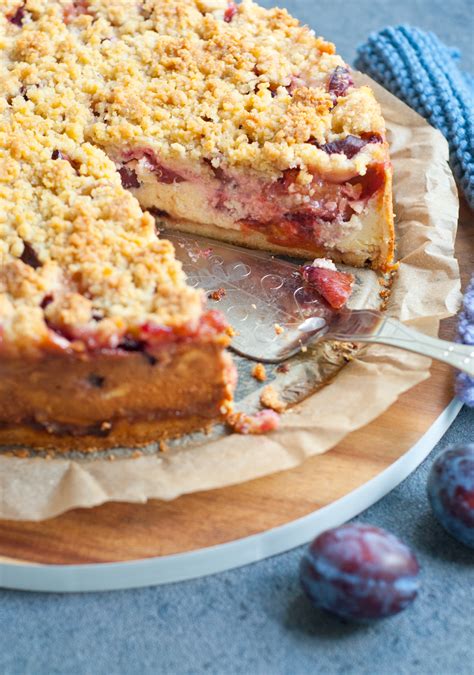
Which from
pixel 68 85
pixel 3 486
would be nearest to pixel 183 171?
pixel 68 85

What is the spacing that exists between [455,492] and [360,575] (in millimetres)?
492

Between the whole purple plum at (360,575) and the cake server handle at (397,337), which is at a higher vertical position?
the cake server handle at (397,337)

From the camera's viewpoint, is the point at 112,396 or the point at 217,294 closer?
the point at 112,396

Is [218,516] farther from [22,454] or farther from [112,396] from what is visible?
[22,454]

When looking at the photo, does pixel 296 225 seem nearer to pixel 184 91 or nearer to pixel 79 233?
pixel 184 91

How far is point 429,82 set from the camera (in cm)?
473

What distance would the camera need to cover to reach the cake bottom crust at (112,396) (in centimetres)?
317

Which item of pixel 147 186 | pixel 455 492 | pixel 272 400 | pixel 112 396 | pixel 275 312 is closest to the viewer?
pixel 455 492

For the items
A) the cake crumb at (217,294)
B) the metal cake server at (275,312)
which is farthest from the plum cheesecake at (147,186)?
the cake crumb at (217,294)

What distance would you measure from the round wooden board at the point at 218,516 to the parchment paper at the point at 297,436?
8 cm

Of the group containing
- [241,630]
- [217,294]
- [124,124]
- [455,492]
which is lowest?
[241,630]

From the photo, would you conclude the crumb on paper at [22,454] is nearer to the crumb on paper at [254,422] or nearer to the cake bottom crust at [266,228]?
the crumb on paper at [254,422]

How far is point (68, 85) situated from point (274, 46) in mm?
986

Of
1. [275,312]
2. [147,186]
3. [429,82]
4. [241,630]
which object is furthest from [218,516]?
[429,82]
